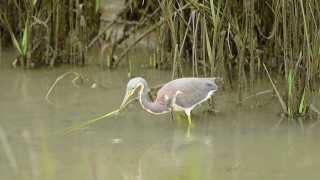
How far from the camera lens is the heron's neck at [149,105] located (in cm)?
428

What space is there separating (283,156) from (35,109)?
155 cm

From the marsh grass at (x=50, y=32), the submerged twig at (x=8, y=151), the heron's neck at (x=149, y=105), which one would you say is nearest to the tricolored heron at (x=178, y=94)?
the heron's neck at (x=149, y=105)

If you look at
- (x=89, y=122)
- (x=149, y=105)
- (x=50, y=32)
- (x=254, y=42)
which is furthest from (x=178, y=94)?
(x=50, y=32)

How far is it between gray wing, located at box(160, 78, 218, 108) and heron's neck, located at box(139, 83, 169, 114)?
0.08 m

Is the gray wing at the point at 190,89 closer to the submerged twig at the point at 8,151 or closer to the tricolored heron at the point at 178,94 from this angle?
the tricolored heron at the point at 178,94

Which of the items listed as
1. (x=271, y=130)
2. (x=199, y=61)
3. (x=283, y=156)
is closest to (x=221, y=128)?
(x=271, y=130)

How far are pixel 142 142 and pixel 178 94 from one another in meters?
0.34

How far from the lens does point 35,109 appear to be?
4.68m

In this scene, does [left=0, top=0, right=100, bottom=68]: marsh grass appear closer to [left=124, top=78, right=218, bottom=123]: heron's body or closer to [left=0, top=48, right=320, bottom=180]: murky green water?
[left=0, top=48, right=320, bottom=180]: murky green water

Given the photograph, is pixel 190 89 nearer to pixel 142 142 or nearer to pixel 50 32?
pixel 142 142

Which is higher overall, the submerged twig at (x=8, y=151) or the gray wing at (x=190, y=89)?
the gray wing at (x=190, y=89)

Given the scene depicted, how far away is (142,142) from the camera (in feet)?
13.3

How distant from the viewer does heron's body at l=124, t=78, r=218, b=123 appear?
424 cm

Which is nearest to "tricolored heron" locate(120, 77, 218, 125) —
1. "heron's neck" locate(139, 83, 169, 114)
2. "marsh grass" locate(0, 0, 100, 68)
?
"heron's neck" locate(139, 83, 169, 114)
